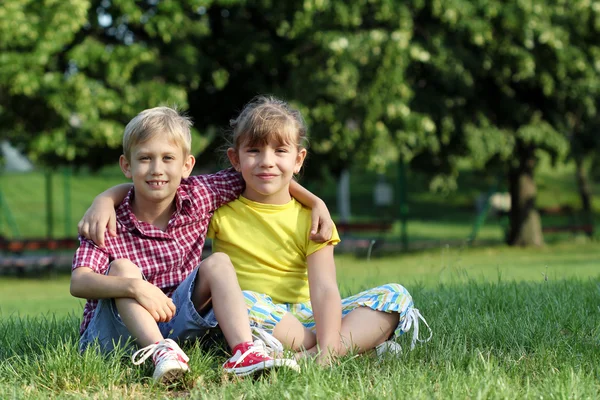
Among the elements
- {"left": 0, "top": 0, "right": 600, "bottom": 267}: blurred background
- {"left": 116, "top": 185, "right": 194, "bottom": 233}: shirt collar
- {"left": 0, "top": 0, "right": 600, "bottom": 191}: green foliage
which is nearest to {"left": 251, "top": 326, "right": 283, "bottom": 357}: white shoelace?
{"left": 116, "top": 185, "right": 194, "bottom": 233}: shirt collar

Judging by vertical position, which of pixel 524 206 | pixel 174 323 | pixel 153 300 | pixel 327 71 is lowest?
pixel 524 206

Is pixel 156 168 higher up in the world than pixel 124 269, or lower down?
higher up

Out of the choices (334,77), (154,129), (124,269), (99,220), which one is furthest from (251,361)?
(334,77)

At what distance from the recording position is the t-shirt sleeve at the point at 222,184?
3715mm

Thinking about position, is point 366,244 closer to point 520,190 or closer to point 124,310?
point 520,190

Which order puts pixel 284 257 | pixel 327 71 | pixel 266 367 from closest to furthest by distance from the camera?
pixel 266 367 < pixel 284 257 < pixel 327 71

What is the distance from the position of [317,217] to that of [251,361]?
0.86 meters

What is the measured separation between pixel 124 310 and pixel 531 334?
1.81 meters

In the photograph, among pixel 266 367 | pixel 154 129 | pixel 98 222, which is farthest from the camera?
pixel 154 129

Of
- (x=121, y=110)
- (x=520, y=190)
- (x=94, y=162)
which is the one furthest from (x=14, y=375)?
(x=520, y=190)

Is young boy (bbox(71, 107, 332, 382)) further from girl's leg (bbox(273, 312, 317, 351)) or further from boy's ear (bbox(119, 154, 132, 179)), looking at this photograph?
girl's leg (bbox(273, 312, 317, 351))

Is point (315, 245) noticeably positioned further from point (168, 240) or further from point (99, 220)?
point (99, 220)

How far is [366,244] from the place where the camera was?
16109 millimetres

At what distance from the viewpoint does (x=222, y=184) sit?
374 cm
